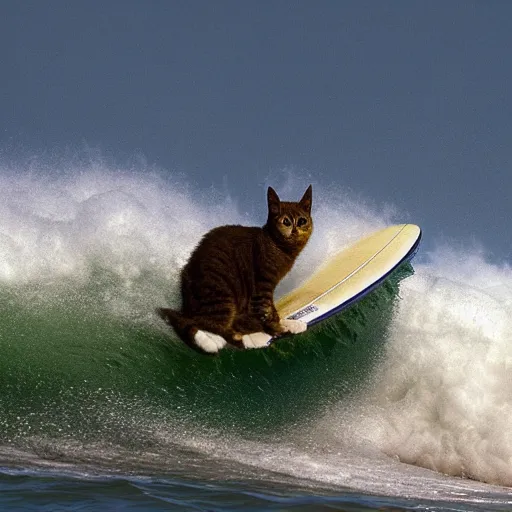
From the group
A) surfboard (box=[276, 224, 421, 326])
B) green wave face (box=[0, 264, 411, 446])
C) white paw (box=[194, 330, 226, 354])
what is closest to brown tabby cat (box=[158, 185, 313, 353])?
white paw (box=[194, 330, 226, 354])

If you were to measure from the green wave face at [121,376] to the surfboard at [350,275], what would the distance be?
9.0 inches

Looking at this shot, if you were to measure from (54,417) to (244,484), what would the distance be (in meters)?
1.63

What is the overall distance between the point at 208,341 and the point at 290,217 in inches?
43.1

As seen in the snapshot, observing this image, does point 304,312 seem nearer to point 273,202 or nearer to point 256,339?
point 256,339

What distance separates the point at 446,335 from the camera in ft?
25.7

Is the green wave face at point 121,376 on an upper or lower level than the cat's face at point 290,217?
lower

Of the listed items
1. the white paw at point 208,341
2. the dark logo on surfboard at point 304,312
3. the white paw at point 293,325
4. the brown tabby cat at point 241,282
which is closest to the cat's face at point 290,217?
the brown tabby cat at point 241,282

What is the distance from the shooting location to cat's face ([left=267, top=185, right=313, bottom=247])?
567 centimetres

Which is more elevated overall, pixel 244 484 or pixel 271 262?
pixel 271 262

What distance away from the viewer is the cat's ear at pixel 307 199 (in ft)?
18.7

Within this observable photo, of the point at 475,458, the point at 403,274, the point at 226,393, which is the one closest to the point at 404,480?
the point at 226,393

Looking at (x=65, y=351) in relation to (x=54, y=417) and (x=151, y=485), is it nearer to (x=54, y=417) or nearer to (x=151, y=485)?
(x=54, y=417)

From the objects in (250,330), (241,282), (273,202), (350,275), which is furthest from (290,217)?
(350,275)

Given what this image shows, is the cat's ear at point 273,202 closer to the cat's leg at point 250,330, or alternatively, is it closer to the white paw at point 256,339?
the cat's leg at point 250,330
